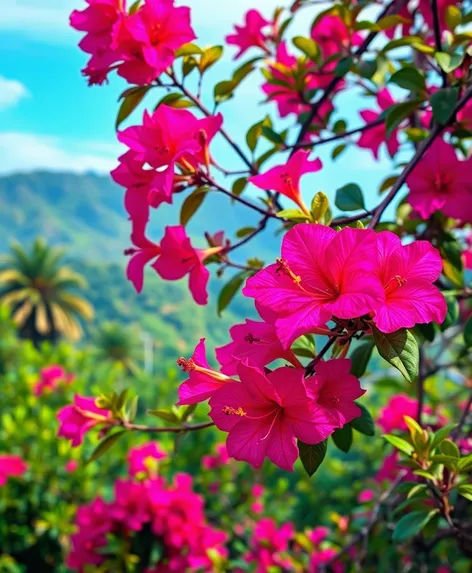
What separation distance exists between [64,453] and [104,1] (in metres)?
2.59

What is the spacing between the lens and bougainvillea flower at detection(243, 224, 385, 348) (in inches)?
15.7

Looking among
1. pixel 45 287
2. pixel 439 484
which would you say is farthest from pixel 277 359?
A: pixel 45 287

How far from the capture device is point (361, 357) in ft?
2.32

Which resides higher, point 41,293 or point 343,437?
point 41,293

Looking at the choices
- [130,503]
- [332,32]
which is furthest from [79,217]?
[332,32]

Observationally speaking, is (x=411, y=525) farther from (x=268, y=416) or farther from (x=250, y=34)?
(x=250, y=34)

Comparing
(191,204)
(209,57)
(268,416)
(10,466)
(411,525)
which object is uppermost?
(209,57)

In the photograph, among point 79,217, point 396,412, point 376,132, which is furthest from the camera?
point 79,217

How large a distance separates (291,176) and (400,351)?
0.23 metres

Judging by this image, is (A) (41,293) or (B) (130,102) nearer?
(B) (130,102)

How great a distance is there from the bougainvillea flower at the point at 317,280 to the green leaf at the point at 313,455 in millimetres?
108

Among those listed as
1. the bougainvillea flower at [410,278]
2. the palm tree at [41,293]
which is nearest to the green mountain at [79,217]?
the palm tree at [41,293]

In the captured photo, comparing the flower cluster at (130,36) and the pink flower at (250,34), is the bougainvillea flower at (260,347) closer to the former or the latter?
the flower cluster at (130,36)

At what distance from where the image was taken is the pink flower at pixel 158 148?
0.58 metres
